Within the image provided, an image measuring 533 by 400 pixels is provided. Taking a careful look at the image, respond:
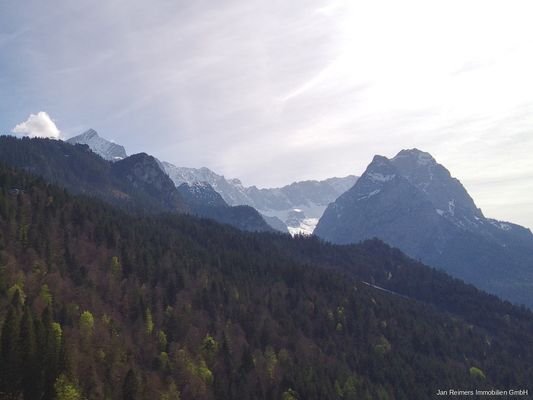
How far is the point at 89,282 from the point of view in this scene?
18288 centimetres

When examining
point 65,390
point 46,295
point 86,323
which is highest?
point 46,295

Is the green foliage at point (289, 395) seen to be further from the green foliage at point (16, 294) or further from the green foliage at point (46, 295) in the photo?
the green foliage at point (16, 294)

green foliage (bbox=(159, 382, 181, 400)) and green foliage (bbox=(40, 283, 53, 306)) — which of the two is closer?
green foliage (bbox=(159, 382, 181, 400))

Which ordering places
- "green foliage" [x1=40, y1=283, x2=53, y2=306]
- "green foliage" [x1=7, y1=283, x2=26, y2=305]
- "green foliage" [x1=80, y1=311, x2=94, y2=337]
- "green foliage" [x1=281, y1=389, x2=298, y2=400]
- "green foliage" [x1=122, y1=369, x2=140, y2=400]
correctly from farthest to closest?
"green foliage" [x1=281, y1=389, x2=298, y2=400] → "green foliage" [x1=40, y1=283, x2=53, y2=306] → "green foliage" [x1=80, y1=311, x2=94, y2=337] → "green foliage" [x1=7, y1=283, x2=26, y2=305] → "green foliage" [x1=122, y1=369, x2=140, y2=400]

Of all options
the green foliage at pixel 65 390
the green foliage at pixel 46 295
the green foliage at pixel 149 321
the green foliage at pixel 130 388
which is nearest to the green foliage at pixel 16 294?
the green foliage at pixel 46 295

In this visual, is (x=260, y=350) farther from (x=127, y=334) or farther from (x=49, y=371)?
(x=49, y=371)

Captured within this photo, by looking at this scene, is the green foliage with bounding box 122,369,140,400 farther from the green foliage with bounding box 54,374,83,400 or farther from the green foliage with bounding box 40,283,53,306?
the green foliage with bounding box 40,283,53,306

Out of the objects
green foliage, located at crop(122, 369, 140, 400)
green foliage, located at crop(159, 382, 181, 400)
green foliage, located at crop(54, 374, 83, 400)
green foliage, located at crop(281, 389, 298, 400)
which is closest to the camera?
green foliage, located at crop(54, 374, 83, 400)

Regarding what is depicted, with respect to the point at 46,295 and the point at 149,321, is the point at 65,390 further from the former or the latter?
the point at 149,321

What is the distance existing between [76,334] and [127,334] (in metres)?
29.7

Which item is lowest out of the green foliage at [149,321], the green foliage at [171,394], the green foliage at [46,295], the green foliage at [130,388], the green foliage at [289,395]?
the green foliage at [289,395]

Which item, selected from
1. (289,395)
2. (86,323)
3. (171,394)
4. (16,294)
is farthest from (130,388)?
(289,395)

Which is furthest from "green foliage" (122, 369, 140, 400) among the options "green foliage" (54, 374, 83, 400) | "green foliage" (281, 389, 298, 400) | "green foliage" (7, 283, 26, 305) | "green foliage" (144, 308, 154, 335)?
"green foliage" (281, 389, 298, 400)

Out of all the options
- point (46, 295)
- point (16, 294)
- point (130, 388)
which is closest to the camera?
point (130, 388)
